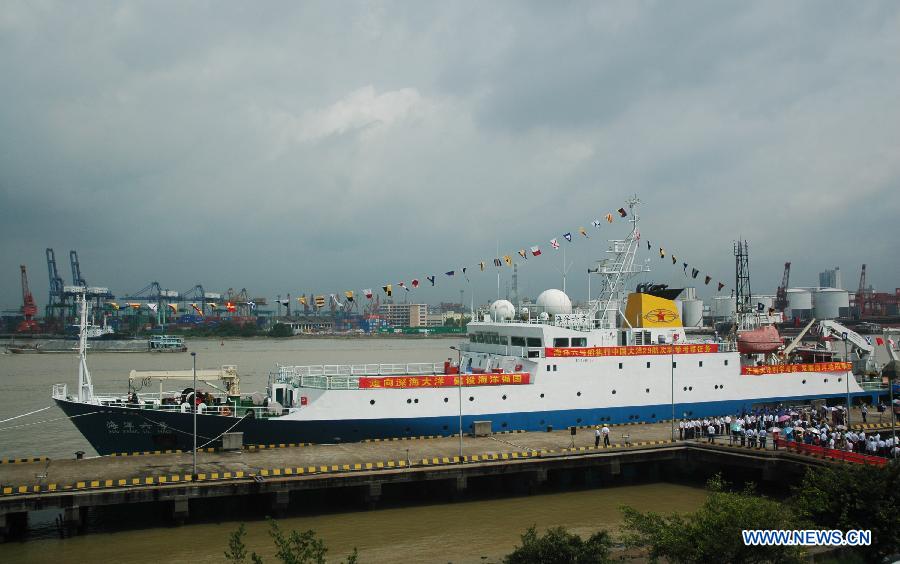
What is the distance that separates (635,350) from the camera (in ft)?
Result: 91.3

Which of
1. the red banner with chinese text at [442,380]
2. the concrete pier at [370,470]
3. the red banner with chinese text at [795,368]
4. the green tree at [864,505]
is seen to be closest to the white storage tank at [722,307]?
the red banner with chinese text at [795,368]

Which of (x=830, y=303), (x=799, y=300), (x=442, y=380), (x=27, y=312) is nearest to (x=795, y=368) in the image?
(x=442, y=380)

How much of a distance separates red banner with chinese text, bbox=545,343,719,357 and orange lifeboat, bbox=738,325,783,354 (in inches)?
132

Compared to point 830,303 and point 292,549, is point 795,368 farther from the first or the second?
point 830,303

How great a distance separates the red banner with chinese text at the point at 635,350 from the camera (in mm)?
26594

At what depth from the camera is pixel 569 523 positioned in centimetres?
1998

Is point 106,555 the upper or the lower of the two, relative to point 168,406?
lower

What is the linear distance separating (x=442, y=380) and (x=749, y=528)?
15.0 meters

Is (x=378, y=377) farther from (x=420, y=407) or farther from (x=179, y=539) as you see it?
(x=179, y=539)

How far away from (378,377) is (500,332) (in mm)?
6181

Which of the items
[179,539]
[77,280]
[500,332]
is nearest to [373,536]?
[179,539]

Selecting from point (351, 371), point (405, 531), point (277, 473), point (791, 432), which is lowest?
point (405, 531)

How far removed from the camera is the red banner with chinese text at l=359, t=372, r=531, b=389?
942 inches

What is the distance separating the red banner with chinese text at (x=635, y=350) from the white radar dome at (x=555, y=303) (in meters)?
2.86
